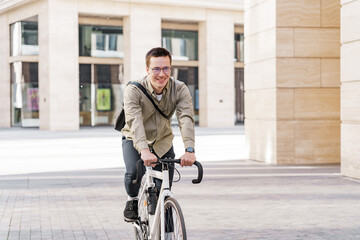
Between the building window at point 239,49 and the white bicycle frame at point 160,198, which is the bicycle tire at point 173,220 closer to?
the white bicycle frame at point 160,198

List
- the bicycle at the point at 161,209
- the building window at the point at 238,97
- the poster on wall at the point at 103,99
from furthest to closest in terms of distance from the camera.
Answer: the building window at the point at 238,97 < the poster on wall at the point at 103,99 < the bicycle at the point at 161,209

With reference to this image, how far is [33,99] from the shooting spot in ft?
126

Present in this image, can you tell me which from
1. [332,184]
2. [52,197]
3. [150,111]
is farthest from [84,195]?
[150,111]

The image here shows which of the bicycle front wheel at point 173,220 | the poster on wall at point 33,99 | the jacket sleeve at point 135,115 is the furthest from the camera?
the poster on wall at point 33,99

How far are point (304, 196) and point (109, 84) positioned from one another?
3073 cm

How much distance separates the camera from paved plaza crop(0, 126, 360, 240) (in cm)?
668

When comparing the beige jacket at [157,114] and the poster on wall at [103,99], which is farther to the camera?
the poster on wall at [103,99]

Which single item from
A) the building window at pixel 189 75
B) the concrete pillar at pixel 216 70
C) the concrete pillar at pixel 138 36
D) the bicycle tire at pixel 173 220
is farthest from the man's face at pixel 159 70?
the building window at pixel 189 75

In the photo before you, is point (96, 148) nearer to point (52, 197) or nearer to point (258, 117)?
point (258, 117)

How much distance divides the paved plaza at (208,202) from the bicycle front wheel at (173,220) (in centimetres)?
201

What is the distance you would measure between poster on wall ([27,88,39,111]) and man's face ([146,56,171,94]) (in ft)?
114

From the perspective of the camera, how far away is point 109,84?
39031 millimetres

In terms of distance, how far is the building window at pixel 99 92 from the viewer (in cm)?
3819

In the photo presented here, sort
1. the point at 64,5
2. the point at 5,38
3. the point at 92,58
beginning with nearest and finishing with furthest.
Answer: the point at 64,5, the point at 92,58, the point at 5,38
